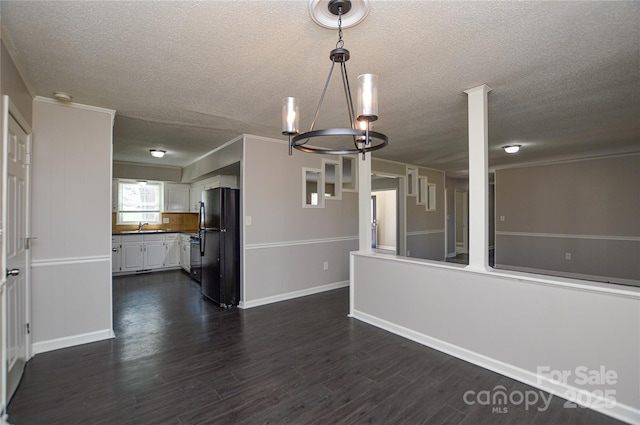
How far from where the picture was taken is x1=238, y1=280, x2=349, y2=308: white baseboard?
165 inches

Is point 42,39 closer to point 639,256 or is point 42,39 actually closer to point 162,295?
point 162,295

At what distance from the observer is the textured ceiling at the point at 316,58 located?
167 cm

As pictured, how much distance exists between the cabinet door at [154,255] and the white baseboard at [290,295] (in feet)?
10.6

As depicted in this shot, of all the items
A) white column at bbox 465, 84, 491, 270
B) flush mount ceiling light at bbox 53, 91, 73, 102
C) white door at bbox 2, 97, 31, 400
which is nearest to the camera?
white door at bbox 2, 97, 31, 400

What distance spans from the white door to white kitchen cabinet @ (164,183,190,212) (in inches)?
171

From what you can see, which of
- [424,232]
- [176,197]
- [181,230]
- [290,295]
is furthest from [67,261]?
[424,232]

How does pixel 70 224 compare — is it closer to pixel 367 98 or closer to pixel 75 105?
pixel 75 105

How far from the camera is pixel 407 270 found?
10.5ft

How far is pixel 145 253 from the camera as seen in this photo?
6.27 metres

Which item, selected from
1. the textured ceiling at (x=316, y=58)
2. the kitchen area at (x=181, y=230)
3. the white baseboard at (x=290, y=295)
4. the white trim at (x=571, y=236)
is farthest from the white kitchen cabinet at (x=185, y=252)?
the white trim at (x=571, y=236)

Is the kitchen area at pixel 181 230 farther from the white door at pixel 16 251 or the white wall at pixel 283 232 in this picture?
the white door at pixel 16 251

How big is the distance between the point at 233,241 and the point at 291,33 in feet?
10.3

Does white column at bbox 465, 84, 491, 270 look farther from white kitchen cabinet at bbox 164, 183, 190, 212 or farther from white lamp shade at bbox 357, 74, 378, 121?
white kitchen cabinet at bbox 164, 183, 190, 212

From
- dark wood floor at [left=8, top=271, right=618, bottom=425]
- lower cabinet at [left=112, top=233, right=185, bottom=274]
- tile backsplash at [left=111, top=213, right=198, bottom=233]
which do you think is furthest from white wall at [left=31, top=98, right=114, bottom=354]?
tile backsplash at [left=111, top=213, right=198, bottom=233]
